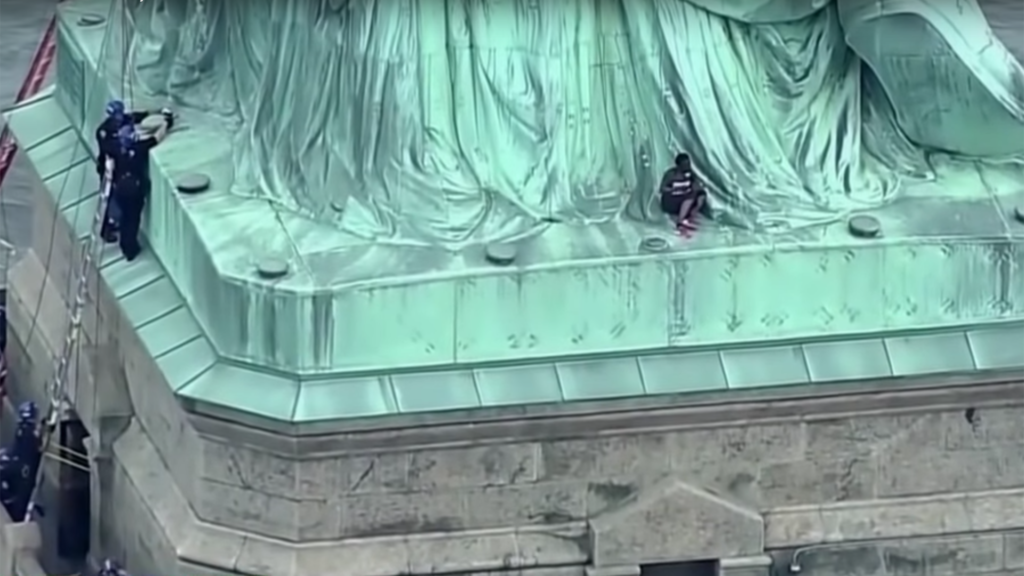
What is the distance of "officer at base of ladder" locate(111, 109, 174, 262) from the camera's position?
3164 centimetres

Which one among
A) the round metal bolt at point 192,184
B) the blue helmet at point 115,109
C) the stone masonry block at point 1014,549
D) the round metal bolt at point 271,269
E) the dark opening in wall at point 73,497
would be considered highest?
the blue helmet at point 115,109

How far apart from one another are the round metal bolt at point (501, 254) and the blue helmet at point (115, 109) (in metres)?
3.45

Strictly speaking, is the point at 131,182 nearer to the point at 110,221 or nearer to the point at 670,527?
the point at 110,221

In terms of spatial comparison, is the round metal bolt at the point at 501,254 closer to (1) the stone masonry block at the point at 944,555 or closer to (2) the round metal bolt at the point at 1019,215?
(1) the stone masonry block at the point at 944,555

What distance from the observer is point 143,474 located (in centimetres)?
3117

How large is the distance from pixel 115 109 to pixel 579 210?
3.69 metres

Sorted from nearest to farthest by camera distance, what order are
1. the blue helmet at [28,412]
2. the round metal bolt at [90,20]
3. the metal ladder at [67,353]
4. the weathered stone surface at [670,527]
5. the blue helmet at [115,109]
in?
1. the weathered stone surface at [670,527]
2. the blue helmet at [115,109]
3. the metal ladder at [67,353]
4. the blue helmet at [28,412]
5. the round metal bolt at [90,20]

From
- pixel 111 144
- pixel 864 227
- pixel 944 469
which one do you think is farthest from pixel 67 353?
pixel 944 469

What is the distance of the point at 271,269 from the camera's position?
97.0 ft

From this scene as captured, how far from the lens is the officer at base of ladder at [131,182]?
3164 centimetres

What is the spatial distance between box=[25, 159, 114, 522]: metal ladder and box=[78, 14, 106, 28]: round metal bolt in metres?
2.26

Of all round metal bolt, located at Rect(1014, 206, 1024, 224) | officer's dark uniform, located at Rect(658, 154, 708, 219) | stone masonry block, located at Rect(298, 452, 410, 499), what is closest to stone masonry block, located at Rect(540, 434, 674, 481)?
stone masonry block, located at Rect(298, 452, 410, 499)

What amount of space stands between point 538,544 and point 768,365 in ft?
6.49

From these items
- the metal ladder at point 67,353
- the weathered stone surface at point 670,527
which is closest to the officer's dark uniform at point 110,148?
the metal ladder at point 67,353
